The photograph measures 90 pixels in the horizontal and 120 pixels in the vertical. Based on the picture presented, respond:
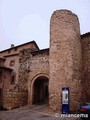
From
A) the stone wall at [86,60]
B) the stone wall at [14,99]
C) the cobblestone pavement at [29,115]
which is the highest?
the stone wall at [86,60]

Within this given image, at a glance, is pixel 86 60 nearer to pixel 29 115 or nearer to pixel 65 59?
pixel 65 59

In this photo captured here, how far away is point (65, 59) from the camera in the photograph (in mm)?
11984

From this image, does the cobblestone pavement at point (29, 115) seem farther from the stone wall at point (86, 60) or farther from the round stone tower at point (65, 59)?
the stone wall at point (86, 60)

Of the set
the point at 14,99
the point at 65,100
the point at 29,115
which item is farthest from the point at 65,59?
the point at 14,99

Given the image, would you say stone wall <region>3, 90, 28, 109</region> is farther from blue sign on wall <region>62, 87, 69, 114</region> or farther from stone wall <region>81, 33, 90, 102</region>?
stone wall <region>81, 33, 90, 102</region>

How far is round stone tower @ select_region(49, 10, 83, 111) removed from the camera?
1151 cm

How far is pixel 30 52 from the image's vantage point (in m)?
16.7

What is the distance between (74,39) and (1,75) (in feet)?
38.8

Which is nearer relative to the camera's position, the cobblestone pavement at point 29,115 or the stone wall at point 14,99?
the cobblestone pavement at point 29,115

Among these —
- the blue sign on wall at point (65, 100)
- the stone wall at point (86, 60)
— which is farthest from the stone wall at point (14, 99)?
the stone wall at point (86, 60)

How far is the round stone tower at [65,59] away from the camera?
453 inches

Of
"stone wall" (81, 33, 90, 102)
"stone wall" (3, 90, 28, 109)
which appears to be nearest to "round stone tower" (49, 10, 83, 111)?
"stone wall" (81, 33, 90, 102)

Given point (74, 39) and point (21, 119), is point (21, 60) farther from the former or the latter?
point (21, 119)

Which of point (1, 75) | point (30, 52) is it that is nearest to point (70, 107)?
point (30, 52)
